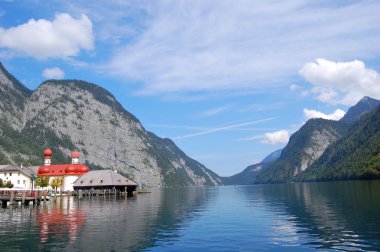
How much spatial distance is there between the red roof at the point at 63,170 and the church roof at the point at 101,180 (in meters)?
11.8

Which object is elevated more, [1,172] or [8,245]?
[1,172]

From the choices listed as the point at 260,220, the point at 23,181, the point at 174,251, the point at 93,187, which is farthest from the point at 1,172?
the point at 174,251

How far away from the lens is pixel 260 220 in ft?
154

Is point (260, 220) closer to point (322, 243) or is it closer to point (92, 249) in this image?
point (322, 243)

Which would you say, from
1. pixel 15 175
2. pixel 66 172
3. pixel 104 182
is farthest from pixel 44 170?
pixel 104 182

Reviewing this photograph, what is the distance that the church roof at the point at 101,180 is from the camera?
139m

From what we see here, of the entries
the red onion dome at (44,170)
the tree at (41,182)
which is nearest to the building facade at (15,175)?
the tree at (41,182)

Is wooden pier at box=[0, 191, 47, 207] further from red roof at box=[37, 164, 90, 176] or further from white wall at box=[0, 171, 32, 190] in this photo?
red roof at box=[37, 164, 90, 176]

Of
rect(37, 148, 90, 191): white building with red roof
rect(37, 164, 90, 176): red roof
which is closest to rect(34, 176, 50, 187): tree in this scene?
rect(37, 148, 90, 191): white building with red roof

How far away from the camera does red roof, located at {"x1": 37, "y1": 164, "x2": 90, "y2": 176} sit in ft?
524

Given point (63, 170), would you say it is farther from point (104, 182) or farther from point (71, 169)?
point (104, 182)

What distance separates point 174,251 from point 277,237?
9962 millimetres

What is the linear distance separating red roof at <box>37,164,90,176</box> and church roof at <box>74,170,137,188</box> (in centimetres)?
1181

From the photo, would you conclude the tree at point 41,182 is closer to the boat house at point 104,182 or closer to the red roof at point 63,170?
the boat house at point 104,182
